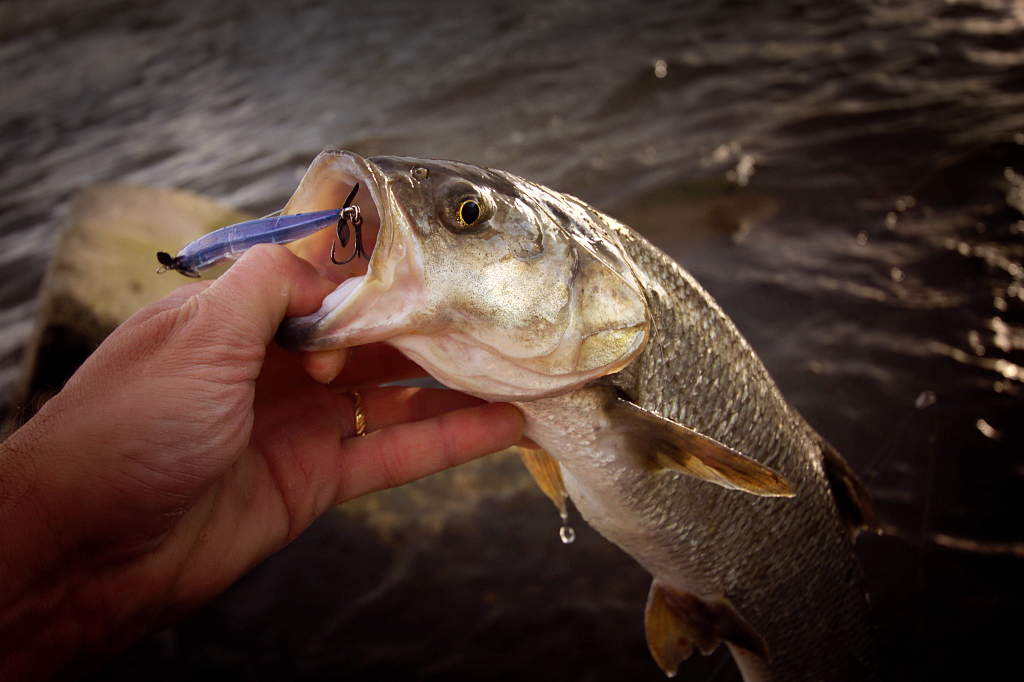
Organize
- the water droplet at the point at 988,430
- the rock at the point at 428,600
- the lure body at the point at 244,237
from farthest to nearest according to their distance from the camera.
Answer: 1. the water droplet at the point at 988,430
2. the rock at the point at 428,600
3. the lure body at the point at 244,237

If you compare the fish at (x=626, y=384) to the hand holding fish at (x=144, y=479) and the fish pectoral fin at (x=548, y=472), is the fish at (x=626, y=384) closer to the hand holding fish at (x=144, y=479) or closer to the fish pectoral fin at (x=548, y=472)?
the fish pectoral fin at (x=548, y=472)

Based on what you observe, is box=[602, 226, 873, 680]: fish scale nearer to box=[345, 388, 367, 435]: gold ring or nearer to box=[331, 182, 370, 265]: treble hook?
box=[331, 182, 370, 265]: treble hook

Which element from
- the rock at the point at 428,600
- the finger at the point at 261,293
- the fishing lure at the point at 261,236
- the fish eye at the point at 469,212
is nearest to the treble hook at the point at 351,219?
the fishing lure at the point at 261,236

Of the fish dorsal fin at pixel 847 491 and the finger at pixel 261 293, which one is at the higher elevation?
the finger at pixel 261 293

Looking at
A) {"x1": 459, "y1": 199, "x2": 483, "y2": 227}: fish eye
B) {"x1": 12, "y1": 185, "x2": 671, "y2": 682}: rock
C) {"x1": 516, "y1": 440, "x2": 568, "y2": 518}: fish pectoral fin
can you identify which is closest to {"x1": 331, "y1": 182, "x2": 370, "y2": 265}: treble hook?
{"x1": 459, "y1": 199, "x2": 483, "y2": 227}: fish eye

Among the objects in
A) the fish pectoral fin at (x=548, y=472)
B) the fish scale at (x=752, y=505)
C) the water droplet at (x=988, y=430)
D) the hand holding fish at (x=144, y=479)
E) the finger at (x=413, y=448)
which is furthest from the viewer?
the water droplet at (x=988, y=430)

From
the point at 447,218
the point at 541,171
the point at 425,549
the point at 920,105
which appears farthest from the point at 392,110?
the point at 447,218

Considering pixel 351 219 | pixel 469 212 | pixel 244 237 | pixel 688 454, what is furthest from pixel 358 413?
pixel 688 454

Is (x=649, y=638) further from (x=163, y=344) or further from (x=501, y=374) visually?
(x=163, y=344)
